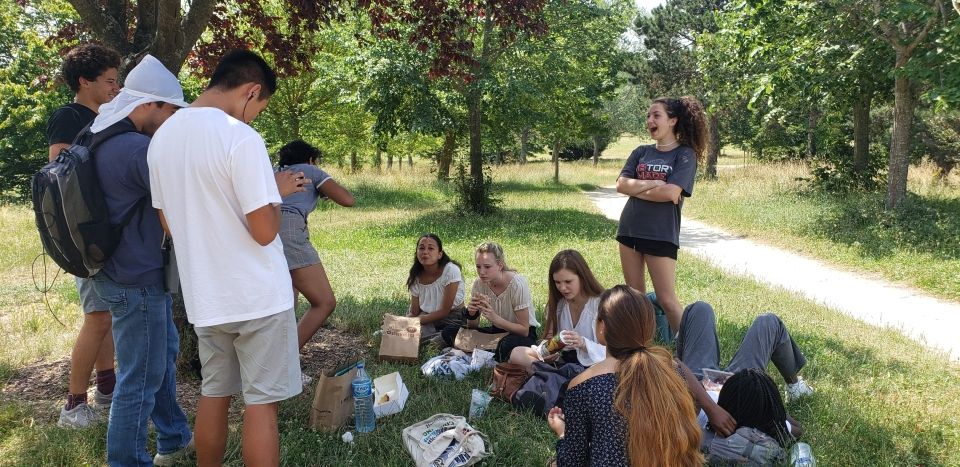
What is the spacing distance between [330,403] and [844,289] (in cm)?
693

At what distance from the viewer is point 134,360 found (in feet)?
9.00

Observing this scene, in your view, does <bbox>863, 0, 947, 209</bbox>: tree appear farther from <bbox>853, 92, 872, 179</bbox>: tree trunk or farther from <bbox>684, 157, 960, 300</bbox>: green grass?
<bbox>853, 92, 872, 179</bbox>: tree trunk

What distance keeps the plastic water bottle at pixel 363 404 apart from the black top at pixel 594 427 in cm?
134

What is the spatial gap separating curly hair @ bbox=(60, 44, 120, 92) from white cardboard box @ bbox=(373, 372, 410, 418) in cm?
249

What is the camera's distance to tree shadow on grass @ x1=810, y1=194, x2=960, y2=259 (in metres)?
8.97

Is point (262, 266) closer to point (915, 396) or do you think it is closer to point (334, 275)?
point (915, 396)

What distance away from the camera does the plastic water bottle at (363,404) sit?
11.2 feet

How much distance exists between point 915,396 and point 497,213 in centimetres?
1069

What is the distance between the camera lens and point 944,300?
22.8 ft

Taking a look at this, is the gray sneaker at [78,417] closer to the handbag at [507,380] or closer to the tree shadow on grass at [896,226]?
the handbag at [507,380]

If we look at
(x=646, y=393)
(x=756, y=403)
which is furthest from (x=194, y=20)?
(x=756, y=403)

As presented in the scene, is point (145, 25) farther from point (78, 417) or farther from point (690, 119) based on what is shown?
point (690, 119)

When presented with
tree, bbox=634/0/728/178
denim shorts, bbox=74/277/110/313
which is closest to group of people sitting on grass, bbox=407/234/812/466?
denim shorts, bbox=74/277/110/313

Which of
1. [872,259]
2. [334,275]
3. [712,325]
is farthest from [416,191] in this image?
[712,325]
